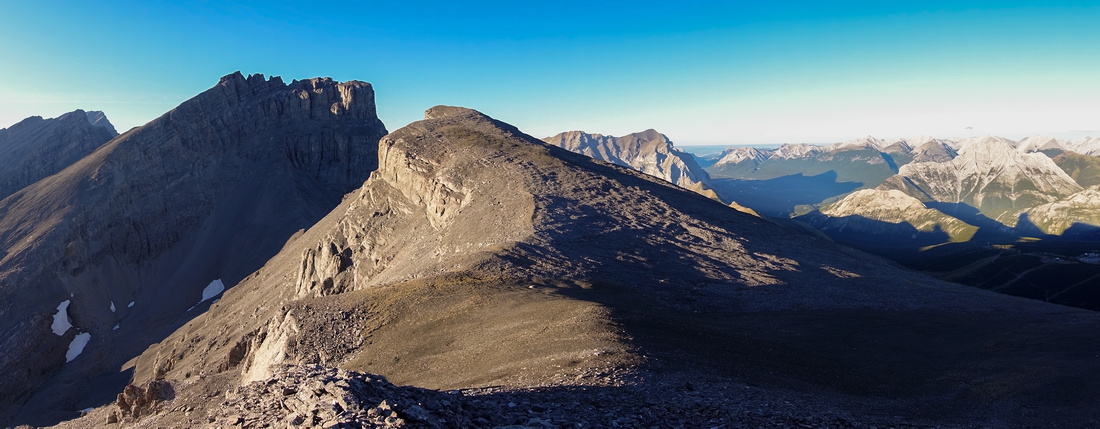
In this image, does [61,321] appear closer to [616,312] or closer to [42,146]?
[42,146]

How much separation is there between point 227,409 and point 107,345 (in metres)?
122

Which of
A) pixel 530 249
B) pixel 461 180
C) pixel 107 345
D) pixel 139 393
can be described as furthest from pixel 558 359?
pixel 107 345

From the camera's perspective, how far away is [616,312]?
33312 mm

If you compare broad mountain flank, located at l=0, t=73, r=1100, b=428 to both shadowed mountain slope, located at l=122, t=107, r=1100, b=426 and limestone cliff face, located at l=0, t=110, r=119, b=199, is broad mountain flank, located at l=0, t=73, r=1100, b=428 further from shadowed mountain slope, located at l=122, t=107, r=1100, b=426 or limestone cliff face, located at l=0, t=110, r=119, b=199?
limestone cliff face, located at l=0, t=110, r=119, b=199

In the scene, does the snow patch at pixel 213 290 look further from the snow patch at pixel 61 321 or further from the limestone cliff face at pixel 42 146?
the limestone cliff face at pixel 42 146

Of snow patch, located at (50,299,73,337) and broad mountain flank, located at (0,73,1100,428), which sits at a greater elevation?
broad mountain flank, located at (0,73,1100,428)

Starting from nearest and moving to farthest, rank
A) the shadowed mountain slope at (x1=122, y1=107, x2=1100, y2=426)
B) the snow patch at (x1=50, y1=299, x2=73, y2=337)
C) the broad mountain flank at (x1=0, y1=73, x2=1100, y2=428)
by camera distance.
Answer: the broad mountain flank at (x1=0, y1=73, x2=1100, y2=428) < the shadowed mountain slope at (x1=122, y1=107, x2=1100, y2=426) < the snow patch at (x1=50, y1=299, x2=73, y2=337)

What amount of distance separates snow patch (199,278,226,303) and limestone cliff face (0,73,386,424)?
234cm

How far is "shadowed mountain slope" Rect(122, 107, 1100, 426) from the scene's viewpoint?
86.5 feet

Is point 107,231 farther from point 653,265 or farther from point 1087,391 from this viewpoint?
point 1087,391

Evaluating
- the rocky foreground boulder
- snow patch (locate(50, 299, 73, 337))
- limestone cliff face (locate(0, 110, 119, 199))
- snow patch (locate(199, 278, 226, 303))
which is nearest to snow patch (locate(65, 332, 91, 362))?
snow patch (locate(50, 299, 73, 337))

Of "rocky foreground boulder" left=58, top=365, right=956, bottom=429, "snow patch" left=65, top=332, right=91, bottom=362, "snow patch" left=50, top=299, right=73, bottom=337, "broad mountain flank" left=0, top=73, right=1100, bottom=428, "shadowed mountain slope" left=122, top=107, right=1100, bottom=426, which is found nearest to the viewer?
"rocky foreground boulder" left=58, top=365, right=956, bottom=429

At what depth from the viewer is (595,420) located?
1659 cm

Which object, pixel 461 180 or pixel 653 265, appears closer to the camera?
pixel 653 265
